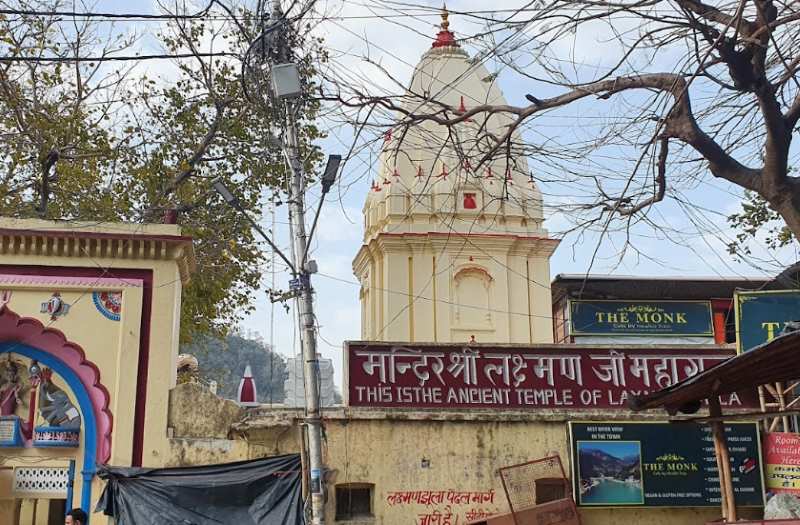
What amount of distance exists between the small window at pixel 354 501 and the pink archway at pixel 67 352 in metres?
2.77

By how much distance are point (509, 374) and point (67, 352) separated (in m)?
5.39

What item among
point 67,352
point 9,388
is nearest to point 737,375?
point 67,352

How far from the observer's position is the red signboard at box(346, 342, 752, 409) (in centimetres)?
1156

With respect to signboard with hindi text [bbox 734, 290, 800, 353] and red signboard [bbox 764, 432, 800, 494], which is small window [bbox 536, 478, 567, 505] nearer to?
red signboard [bbox 764, 432, 800, 494]

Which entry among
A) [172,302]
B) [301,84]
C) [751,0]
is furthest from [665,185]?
[172,302]

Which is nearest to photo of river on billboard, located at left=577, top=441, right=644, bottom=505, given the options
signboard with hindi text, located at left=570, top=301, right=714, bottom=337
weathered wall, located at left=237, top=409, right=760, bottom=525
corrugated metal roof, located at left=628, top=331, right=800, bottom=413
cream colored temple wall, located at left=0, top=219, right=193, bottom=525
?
weathered wall, located at left=237, top=409, right=760, bottom=525

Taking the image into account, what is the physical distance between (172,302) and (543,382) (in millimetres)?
4698

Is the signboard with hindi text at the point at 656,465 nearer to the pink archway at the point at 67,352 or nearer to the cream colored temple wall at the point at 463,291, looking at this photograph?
the pink archway at the point at 67,352

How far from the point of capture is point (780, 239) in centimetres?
1731

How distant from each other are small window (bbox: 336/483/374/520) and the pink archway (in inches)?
109

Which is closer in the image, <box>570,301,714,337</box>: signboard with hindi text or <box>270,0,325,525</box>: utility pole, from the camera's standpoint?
<box>270,0,325,525</box>: utility pole

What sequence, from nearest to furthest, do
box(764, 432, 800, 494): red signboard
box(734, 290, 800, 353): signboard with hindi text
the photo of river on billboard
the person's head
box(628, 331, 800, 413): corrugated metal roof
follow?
1. box(628, 331, 800, 413): corrugated metal roof
2. the person's head
3. the photo of river on billboard
4. box(764, 432, 800, 494): red signboard
5. box(734, 290, 800, 353): signboard with hindi text

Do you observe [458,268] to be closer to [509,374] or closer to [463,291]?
[463,291]

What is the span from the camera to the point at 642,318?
18156 mm
